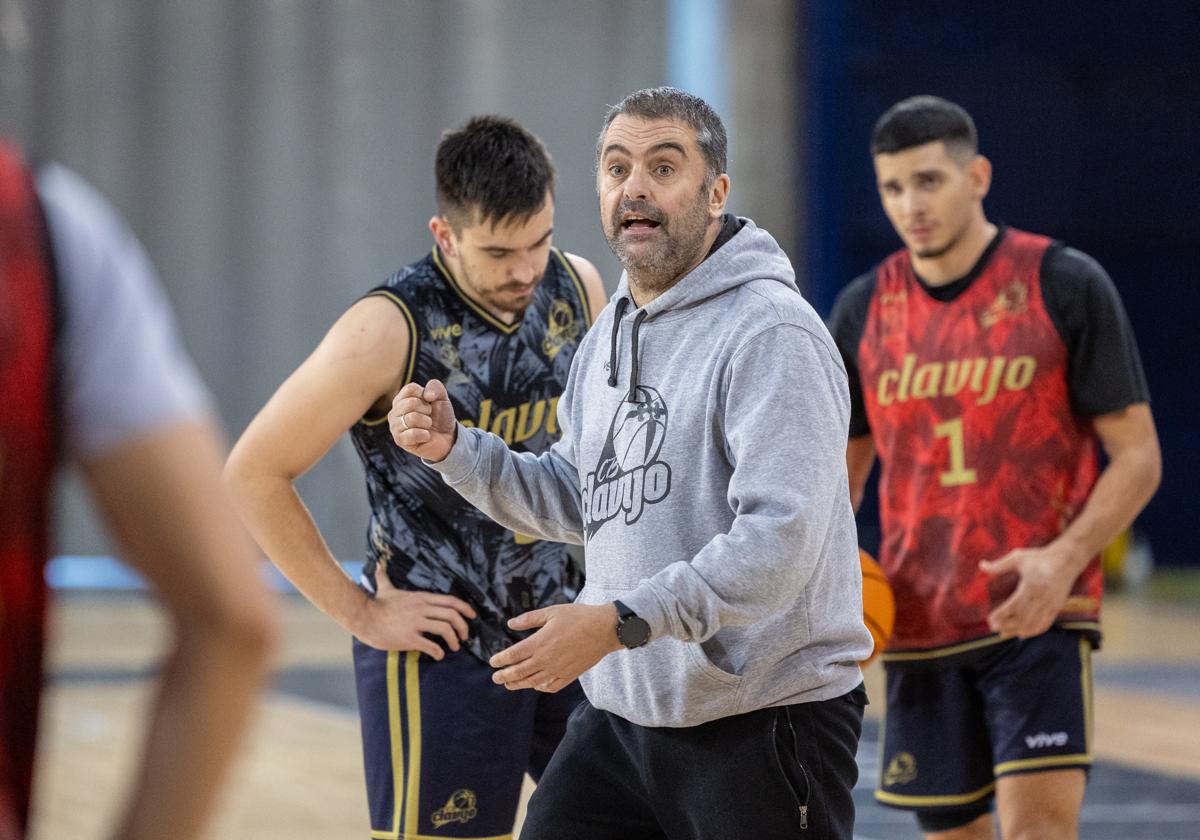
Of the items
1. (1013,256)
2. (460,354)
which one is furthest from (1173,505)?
(460,354)

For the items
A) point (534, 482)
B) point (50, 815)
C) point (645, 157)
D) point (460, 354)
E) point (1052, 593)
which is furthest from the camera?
point (50, 815)

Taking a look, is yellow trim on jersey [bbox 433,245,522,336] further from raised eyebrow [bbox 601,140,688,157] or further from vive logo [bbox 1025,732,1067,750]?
vive logo [bbox 1025,732,1067,750]

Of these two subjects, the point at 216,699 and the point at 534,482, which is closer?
the point at 216,699

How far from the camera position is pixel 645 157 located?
9.21 feet

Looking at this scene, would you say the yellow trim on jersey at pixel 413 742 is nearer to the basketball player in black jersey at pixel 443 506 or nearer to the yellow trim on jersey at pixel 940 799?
the basketball player in black jersey at pixel 443 506

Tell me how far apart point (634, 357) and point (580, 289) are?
96 centimetres

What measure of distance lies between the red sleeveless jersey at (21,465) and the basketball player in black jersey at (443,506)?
2.12 metres

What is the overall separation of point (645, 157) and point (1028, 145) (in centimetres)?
1081

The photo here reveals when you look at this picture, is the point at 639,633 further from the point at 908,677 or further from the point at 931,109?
the point at 931,109

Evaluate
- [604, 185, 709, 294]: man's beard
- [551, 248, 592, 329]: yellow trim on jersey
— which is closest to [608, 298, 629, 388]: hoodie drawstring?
[604, 185, 709, 294]: man's beard

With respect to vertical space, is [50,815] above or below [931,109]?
below

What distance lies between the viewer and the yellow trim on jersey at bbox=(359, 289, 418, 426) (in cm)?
345

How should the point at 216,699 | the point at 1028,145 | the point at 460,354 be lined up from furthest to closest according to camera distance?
the point at 1028,145 → the point at 460,354 → the point at 216,699

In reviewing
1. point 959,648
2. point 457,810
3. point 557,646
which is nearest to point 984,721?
point 959,648
